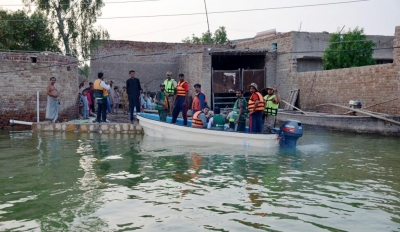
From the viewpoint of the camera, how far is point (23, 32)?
→ 23203mm

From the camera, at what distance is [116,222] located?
562 centimetres

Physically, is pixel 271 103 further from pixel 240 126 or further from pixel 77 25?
pixel 77 25

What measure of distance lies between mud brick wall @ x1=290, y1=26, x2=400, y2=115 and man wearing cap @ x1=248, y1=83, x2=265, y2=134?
7024 mm

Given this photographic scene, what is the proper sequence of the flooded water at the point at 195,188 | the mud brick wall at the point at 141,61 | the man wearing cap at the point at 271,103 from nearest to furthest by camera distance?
1. the flooded water at the point at 195,188
2. the man wearing cap at the point at 271,103
3. the mud brick wall at the point at 141,61

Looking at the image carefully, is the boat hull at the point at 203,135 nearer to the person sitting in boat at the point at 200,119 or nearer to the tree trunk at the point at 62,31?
the person sitting in boat at the point at 200,119

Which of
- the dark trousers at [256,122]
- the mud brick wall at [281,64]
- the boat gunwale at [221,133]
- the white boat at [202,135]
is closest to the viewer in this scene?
the boat gunwale at [221,133]

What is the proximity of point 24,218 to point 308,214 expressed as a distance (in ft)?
12.1

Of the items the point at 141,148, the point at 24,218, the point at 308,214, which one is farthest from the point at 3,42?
the point at 308,214

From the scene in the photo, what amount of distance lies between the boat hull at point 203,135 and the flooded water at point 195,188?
12.4 inches

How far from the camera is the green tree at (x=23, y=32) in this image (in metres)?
22.4

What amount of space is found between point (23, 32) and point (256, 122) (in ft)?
53.0

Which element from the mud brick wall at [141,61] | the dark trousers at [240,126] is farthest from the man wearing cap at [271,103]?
the mud brick wall at [141,61]

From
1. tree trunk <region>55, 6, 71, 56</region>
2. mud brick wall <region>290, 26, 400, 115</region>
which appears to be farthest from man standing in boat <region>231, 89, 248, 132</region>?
tree trunk <region>55, 6, 71, 56</region>

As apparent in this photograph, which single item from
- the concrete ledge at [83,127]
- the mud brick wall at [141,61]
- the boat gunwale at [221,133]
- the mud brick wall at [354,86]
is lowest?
the concrete ledge at [83,127]
